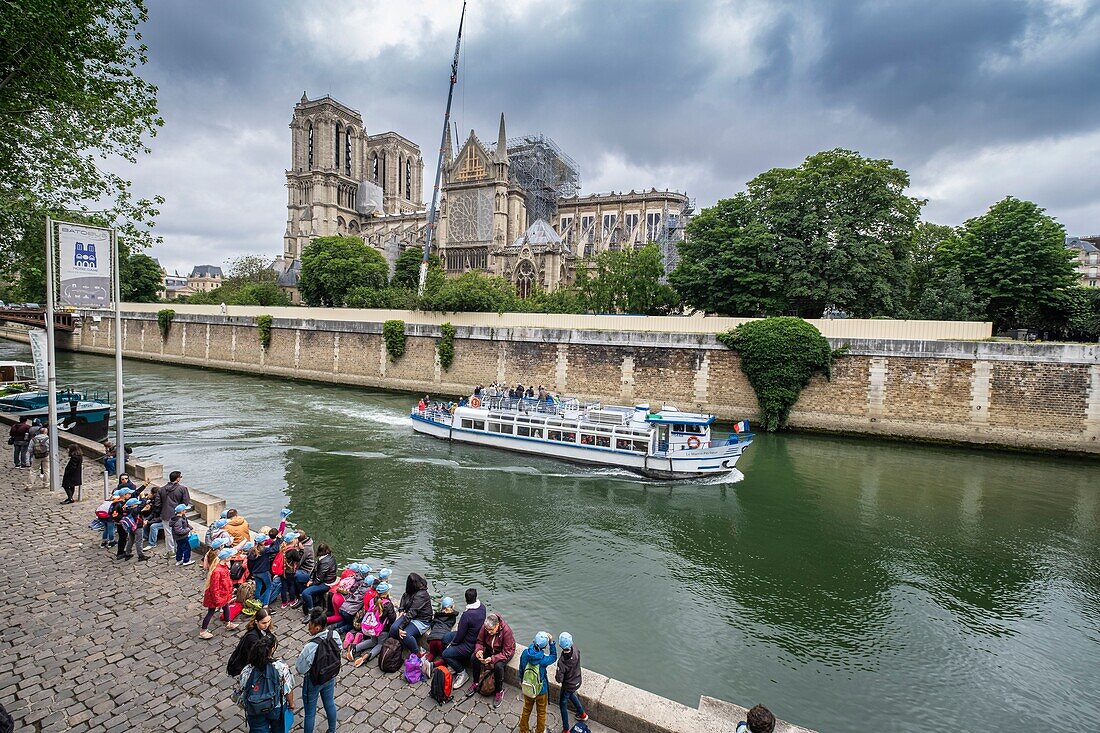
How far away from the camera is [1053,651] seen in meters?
9.26

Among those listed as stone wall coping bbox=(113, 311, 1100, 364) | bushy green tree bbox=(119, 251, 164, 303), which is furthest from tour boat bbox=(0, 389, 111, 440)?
bushy green tree bbox=(119, 251, 164, 303)

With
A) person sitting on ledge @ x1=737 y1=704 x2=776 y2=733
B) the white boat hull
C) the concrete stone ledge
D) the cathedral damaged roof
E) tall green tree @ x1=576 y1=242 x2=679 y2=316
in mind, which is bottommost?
the white boat hull

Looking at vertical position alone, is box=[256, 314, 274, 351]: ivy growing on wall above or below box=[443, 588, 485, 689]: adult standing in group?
above

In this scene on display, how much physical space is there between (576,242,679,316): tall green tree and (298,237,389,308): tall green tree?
24959 millimetres

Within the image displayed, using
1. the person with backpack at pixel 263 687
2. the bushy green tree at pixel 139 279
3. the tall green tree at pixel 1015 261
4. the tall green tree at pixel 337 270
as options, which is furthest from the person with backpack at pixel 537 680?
the bushy green tree at pixel 139 279

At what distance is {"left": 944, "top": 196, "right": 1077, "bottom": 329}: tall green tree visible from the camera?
29516mm

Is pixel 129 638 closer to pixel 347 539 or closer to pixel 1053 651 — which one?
pixel 347 539

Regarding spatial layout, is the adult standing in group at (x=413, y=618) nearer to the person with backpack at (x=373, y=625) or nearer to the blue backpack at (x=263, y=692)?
the person with backpack at (x=373, y=625)

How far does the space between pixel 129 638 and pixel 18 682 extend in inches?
41.9

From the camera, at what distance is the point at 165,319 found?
4834 cm

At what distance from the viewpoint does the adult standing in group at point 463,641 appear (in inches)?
250

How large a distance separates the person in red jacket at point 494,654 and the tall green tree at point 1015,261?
3563cm

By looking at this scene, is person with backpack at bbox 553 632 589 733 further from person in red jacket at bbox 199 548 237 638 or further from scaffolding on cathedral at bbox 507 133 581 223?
scaffolding on cathedral at bbox 507 133 581 223

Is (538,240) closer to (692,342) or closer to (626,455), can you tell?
(692,342)
